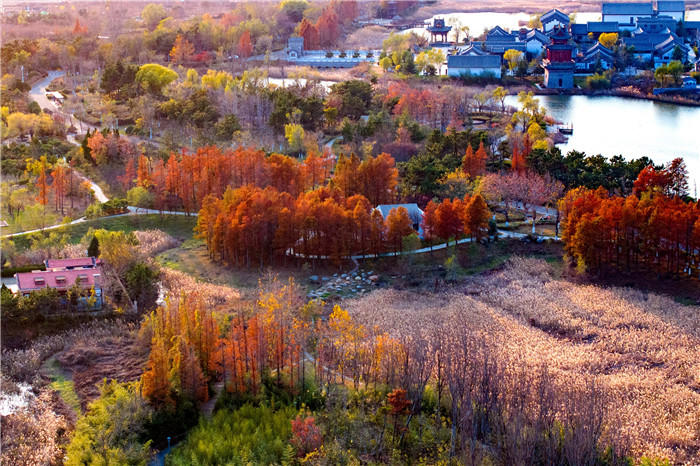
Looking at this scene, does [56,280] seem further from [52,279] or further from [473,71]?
[473,71]

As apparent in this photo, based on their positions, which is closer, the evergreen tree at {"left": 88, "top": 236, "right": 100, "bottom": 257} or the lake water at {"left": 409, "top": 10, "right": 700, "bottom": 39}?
the evergreen tree at {"left": 88, "top": 236, "right": 100, "bottom": 257}

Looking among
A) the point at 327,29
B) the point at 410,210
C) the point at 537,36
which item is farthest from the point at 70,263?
the point at 327,29

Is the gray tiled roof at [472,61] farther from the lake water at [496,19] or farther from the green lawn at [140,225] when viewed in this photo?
the green lawn at [140,225]

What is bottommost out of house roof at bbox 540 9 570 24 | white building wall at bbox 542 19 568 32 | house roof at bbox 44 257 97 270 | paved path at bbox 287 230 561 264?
paved path at bbox 287 230 561 264

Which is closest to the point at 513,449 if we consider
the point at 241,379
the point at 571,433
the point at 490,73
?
the point at 571,433

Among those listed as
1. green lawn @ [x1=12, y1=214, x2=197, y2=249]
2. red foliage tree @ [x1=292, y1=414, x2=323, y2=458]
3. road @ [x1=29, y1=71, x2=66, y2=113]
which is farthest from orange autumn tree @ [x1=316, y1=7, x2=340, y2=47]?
red foliage tree @ [x1=292, y1=414, x2=323, y2=458]

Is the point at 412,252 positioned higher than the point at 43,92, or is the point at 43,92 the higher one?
the point at 43,92

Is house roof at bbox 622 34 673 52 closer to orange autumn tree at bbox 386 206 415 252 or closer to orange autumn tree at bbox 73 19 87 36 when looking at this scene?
orange autumn tree at bbox 386 206 415 252
